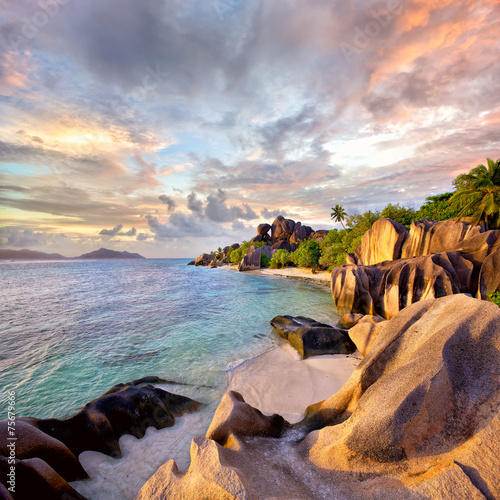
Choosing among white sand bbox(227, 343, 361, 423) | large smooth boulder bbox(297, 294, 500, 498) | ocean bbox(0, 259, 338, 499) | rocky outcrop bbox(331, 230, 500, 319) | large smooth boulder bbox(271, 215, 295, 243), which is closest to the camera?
large smooth boulder bbox(297, 294, 500, 498)

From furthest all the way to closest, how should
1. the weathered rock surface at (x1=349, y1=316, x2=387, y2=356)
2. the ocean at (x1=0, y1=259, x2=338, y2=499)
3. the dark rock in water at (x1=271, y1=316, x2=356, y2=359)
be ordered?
the dark rock in water at (x1=271, y1=316, x2=356, y2=359) < the weathered rock surface at (x1=349, y1=316, x2=387, y2=356) < the ocean at (x1=0, y1=259, x2=338, y2=499)

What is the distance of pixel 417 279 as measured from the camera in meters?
14.2

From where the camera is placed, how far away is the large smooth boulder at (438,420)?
278 cm

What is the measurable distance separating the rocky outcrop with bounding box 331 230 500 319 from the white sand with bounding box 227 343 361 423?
6.56 meters

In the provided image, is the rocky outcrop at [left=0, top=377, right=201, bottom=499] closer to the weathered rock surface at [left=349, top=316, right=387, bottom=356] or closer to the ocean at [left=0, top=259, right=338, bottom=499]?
the ocean at [left=0, top=259, right=338, bottom=499]

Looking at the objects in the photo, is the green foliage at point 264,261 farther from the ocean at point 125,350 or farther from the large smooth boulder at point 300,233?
the ocean at point 125,350

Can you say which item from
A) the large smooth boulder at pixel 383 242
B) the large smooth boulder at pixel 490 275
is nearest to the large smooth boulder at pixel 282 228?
the large smooth boulder at pixel 383 242

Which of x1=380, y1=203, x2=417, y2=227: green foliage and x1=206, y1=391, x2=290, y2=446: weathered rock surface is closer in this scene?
x1=206, y1=391, x2=290, y2=446: weathered rock surface

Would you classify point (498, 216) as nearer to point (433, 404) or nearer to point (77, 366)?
point (433, 404)

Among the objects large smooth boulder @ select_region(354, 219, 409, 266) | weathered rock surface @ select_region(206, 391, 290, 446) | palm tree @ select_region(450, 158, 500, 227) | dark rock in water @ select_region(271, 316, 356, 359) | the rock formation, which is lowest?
dark rock in water @ select_region(271, 316, 356, 359)

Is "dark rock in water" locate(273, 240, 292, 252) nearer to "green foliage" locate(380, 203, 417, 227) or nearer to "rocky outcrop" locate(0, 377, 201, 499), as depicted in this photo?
"green foliage" locate(380, 203, 417, 227)

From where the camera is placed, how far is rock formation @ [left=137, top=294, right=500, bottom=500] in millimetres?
2820

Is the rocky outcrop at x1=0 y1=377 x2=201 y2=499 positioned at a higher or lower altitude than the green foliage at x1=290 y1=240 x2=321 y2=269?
lower

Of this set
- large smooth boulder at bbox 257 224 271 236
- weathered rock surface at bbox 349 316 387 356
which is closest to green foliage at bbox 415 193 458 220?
weathered rock surface at bbox 349 316 387 356
